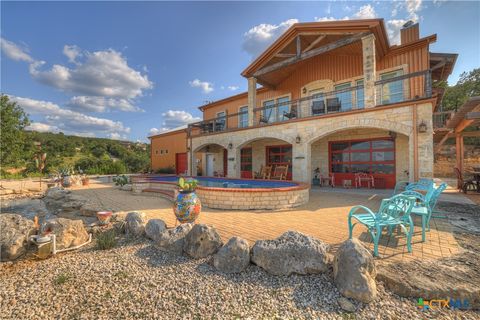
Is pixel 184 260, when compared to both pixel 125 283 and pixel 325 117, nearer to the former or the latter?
pixel 125 283

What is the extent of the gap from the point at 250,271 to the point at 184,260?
1.06 meters

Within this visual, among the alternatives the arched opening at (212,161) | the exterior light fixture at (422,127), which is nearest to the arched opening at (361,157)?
the exterior light fixture at (422,127)

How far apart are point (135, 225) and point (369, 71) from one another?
983cm

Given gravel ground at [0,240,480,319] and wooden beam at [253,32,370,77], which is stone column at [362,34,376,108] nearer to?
wooden beam at [253,32,370,77]

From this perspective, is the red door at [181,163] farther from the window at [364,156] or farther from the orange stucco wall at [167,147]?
the window at [364,156]

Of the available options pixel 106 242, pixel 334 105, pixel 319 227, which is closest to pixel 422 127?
pixel 334 105

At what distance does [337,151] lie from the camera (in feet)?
36.4

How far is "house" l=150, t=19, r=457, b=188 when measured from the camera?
7.33 m

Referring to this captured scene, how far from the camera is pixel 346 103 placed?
10367mm

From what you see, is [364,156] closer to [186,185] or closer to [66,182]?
[186,185]

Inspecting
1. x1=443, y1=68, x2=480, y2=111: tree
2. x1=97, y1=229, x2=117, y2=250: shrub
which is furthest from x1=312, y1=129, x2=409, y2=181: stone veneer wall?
x1=443, y1=68, x2=480, y2=111: tree

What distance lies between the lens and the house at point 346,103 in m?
7.33

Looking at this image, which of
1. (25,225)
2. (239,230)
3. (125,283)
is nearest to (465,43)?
(239,230)

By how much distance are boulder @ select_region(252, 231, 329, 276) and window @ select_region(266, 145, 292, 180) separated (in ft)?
32.5
